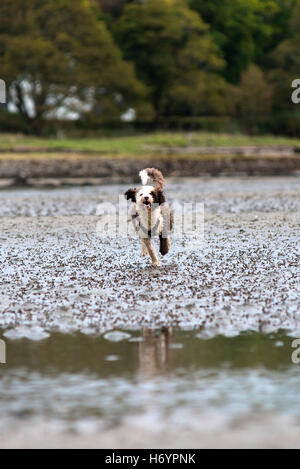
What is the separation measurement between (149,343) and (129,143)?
60.1 m

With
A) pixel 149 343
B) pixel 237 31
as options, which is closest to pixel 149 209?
pixel 149 343

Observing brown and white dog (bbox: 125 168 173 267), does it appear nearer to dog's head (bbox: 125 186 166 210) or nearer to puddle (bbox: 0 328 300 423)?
dog's head (bbox: 125 186 166 210)

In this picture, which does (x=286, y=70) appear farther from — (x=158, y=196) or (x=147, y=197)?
(x=147, y=197)

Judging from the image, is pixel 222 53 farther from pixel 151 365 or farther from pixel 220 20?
pixel 151 365

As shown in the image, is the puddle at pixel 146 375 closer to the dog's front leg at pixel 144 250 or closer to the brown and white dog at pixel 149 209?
the brown and white dog at pixel 149 209

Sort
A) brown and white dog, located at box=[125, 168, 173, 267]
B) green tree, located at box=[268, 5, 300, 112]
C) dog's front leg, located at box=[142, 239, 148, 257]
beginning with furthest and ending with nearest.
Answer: green tree, located at box=[268, 5, 300, 112] → dog's front leg, located at box=[142, 239, 148, 257] → brown and white dog, located at box=[125, 168, 173, 267]

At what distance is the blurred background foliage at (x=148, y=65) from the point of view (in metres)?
75.1

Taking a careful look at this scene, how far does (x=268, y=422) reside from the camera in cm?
729

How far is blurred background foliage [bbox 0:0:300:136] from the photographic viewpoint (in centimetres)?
7512

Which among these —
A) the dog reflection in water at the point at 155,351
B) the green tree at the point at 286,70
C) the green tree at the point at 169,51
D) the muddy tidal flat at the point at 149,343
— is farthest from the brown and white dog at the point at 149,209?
the green tree at the point at 286,70

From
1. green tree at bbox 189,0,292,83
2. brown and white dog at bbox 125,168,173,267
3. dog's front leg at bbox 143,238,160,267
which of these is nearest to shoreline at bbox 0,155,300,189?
dog's front leg at bbox 143,238,160,267

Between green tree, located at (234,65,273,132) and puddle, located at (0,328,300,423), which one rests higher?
green tree, located at (234,65,273,132)

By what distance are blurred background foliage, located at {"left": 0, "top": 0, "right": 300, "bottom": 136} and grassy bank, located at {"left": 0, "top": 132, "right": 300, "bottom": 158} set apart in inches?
143
